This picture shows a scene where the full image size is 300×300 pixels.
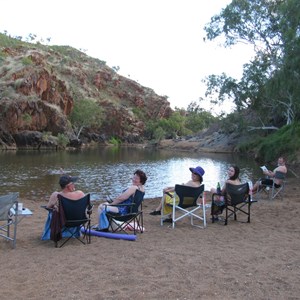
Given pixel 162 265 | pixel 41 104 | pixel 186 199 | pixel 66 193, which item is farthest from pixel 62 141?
pixel 162 265

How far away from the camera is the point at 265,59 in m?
32.4

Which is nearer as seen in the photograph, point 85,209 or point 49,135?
point 85,209

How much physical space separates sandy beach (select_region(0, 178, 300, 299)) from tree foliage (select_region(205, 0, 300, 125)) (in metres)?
15.6

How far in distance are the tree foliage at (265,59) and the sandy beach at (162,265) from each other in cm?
1561

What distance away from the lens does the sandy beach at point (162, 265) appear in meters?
3.70

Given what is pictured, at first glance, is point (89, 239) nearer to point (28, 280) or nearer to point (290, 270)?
point (28, 280)

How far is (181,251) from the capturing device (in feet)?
17.1

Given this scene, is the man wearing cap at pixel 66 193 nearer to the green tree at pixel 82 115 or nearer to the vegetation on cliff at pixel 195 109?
the vegetation on cliff at pixel 195 109

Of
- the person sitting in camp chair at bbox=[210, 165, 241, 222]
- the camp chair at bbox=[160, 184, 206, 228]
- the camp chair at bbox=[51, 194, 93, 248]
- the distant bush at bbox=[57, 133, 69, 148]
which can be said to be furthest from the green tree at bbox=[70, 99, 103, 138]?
the camp chair at bbox=[51, 194, 93, 248]

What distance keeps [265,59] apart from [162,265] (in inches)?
1214

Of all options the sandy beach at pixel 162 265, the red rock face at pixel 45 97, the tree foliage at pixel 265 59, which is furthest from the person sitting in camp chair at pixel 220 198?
the red rock face at pixel 45 97

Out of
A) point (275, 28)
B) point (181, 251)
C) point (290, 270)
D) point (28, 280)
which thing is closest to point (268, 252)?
point (290, 270)

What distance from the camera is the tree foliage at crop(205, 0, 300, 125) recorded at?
20547 mm

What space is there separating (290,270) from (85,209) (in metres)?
2.85
